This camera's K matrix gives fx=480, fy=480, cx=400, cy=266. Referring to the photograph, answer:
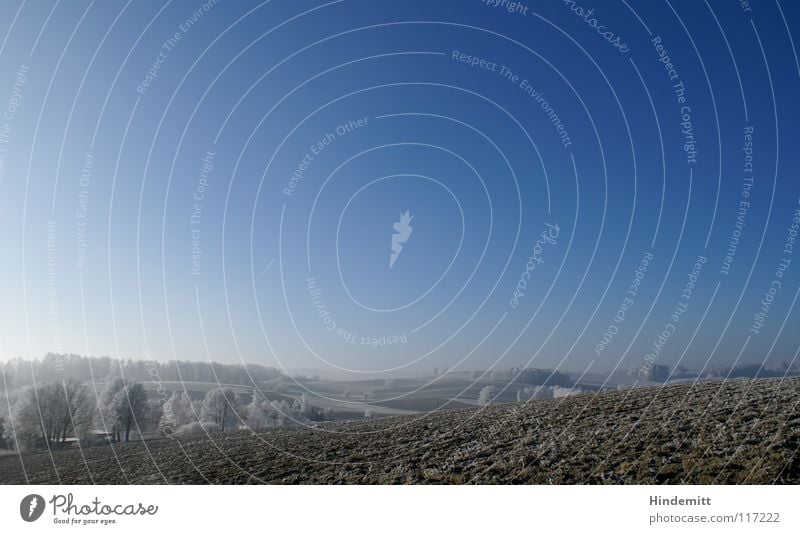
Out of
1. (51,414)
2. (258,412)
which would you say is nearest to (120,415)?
(51,414)

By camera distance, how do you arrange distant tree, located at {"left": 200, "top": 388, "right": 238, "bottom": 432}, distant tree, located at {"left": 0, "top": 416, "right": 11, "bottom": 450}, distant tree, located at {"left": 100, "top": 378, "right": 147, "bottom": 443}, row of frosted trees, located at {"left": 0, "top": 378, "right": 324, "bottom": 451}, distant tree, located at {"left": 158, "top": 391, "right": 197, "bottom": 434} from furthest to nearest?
distant tree, located at {"left": 200, "top": 388, "right": 238, "bottom": 432}
distant tree, located at {"left": 100, "top": 378, "right": 147, "bottom": 443}
row of frosted trees, located at {"left": 0, "top": 378, "right": 324, "bottom": 451}
distant tree, located at {"left": 0, "top": 416, "right": 11, "bottom": 450}
distant tree, located at {"left": 158, "top": 391, "right": 197, "bottom": 434}

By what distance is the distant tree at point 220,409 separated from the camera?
114 feet

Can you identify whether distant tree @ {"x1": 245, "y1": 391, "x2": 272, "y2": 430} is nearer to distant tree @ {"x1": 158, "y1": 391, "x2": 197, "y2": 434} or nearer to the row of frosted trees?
the row of frosted trees

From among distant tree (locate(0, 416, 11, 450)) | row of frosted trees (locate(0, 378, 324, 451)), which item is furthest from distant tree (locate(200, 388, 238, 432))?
distant tree (locate(0, 416, 11, 450))

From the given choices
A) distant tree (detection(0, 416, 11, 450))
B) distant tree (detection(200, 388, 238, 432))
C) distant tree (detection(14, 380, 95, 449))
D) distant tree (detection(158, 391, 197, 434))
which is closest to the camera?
distant tree (detection(158, 391, 197, 434))

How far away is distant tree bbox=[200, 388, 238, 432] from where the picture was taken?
34.8 meters

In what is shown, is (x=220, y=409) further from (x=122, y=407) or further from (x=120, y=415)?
(x=122, y=407)

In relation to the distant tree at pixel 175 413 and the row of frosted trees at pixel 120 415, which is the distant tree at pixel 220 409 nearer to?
the row of frosted trees at pixel 120 415

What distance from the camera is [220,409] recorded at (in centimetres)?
3559

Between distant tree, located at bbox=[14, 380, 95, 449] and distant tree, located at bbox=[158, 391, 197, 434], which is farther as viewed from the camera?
distant tree, located at bbox=[14, 380, 95, 449]

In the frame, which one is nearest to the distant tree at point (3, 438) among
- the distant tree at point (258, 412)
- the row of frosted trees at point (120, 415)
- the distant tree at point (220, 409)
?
the row of frosted trees at point (120, 415)

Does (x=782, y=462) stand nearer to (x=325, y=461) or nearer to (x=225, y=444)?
(x=325, y=461)
